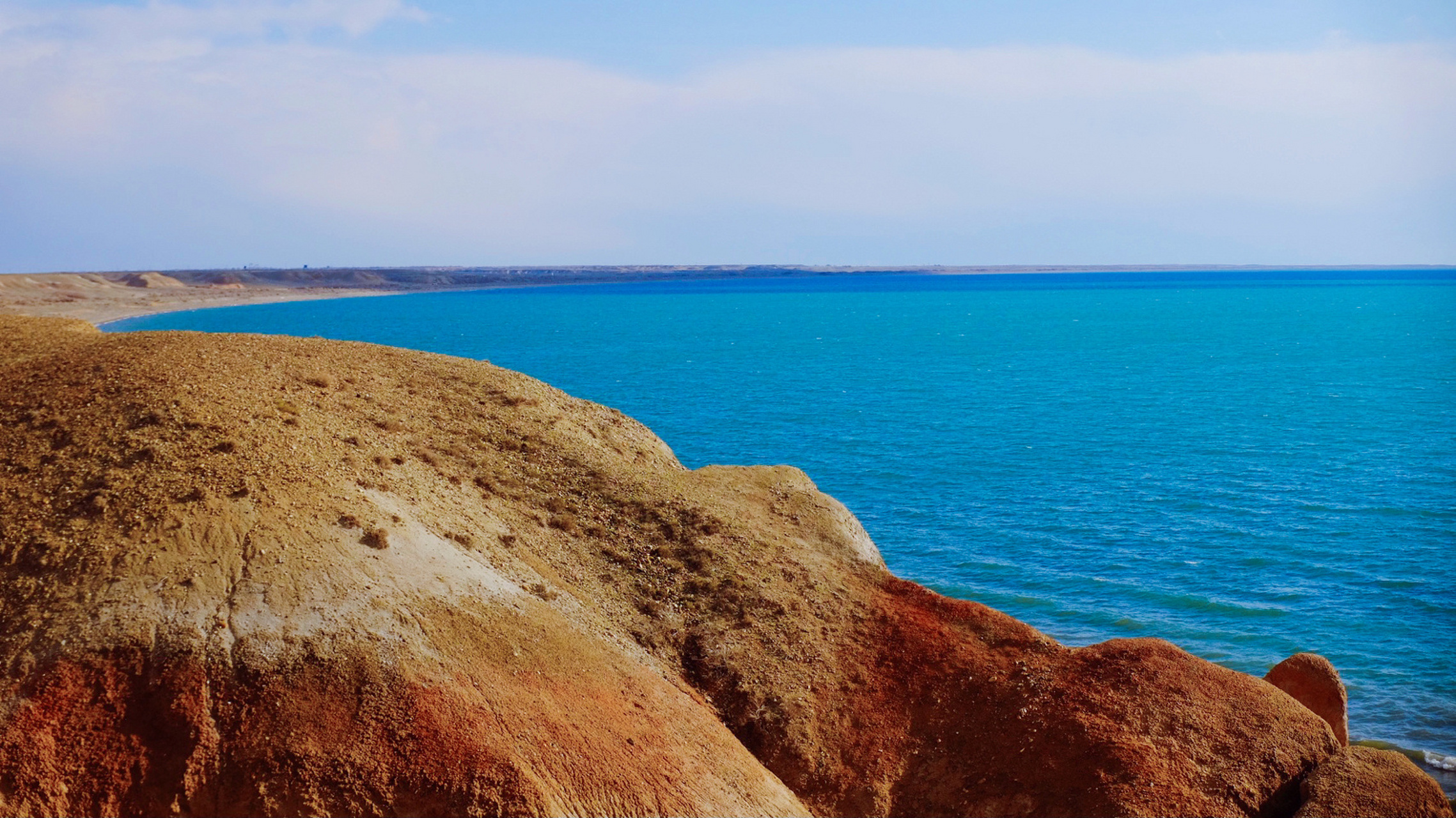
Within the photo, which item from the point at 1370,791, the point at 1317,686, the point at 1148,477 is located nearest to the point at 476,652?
the point at 1370,791

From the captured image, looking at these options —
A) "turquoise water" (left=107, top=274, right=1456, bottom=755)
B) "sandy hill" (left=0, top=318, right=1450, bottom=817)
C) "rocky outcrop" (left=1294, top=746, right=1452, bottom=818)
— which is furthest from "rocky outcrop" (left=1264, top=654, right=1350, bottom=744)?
"turquoise water" (left=107, top=274, right=1456, bottom=755)

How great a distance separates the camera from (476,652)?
70.3ft

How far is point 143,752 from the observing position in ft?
60.5

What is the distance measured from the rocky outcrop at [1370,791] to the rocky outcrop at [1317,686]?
17.0 feet

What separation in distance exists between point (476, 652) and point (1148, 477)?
188 ft

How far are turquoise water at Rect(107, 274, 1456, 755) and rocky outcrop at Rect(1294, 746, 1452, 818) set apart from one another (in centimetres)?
1428

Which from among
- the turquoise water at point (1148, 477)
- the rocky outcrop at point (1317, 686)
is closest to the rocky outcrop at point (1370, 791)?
the rocky outcrop at point (1317, 686)

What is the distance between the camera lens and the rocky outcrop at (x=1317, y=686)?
27672 mm

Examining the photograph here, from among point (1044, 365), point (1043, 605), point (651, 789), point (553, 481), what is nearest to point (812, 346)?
point (1044, 365)

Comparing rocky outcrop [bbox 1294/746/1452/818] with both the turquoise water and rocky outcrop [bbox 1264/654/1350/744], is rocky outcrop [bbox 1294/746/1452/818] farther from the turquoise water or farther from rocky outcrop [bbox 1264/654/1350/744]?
the turquoise water

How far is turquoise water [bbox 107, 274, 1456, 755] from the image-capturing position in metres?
42.9

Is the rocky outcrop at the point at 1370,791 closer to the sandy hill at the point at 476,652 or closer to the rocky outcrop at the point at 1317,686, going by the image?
the sandy hill at the point at 476,652

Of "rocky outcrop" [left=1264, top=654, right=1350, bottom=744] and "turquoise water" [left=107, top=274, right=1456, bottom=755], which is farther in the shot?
"turquoise water" [left=107, top=274, right=1456, bottom=755]

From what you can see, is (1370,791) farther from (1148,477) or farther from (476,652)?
(1148,477)
